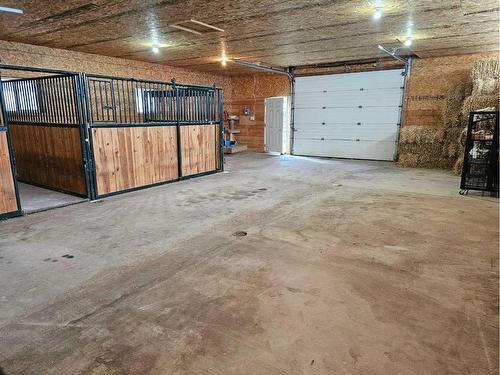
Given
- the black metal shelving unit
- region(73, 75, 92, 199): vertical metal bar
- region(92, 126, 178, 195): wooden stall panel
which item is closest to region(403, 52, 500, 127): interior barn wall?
the black metal shelving unit

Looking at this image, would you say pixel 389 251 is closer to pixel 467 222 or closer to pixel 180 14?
pixel 467 222

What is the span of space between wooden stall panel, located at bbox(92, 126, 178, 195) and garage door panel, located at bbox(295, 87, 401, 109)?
564cm

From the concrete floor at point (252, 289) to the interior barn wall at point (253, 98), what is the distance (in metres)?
7.38

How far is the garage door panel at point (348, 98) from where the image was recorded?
9.12 metres

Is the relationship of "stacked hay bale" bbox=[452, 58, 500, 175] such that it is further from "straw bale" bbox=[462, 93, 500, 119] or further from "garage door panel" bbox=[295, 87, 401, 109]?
"garage door panel" bbox=[295, 87, 401, 109]

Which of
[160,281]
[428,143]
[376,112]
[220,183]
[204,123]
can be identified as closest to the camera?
[160,281]

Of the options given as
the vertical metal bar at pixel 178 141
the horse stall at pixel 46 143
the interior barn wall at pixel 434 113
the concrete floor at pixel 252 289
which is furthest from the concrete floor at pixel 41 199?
the interior barn wall at pixel 434 113

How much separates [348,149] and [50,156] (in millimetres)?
7716

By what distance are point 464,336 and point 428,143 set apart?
23.5ft

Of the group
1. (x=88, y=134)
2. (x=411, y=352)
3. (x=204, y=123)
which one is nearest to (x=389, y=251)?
(x=411, y=352)

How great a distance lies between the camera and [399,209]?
178 inches

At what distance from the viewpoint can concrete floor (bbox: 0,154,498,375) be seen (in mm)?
1774

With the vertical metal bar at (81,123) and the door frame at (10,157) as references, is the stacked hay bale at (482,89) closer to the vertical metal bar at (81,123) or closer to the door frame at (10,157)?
the vertical metal bar at (81,123)

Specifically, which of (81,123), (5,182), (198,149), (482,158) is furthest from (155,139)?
(482,158)
